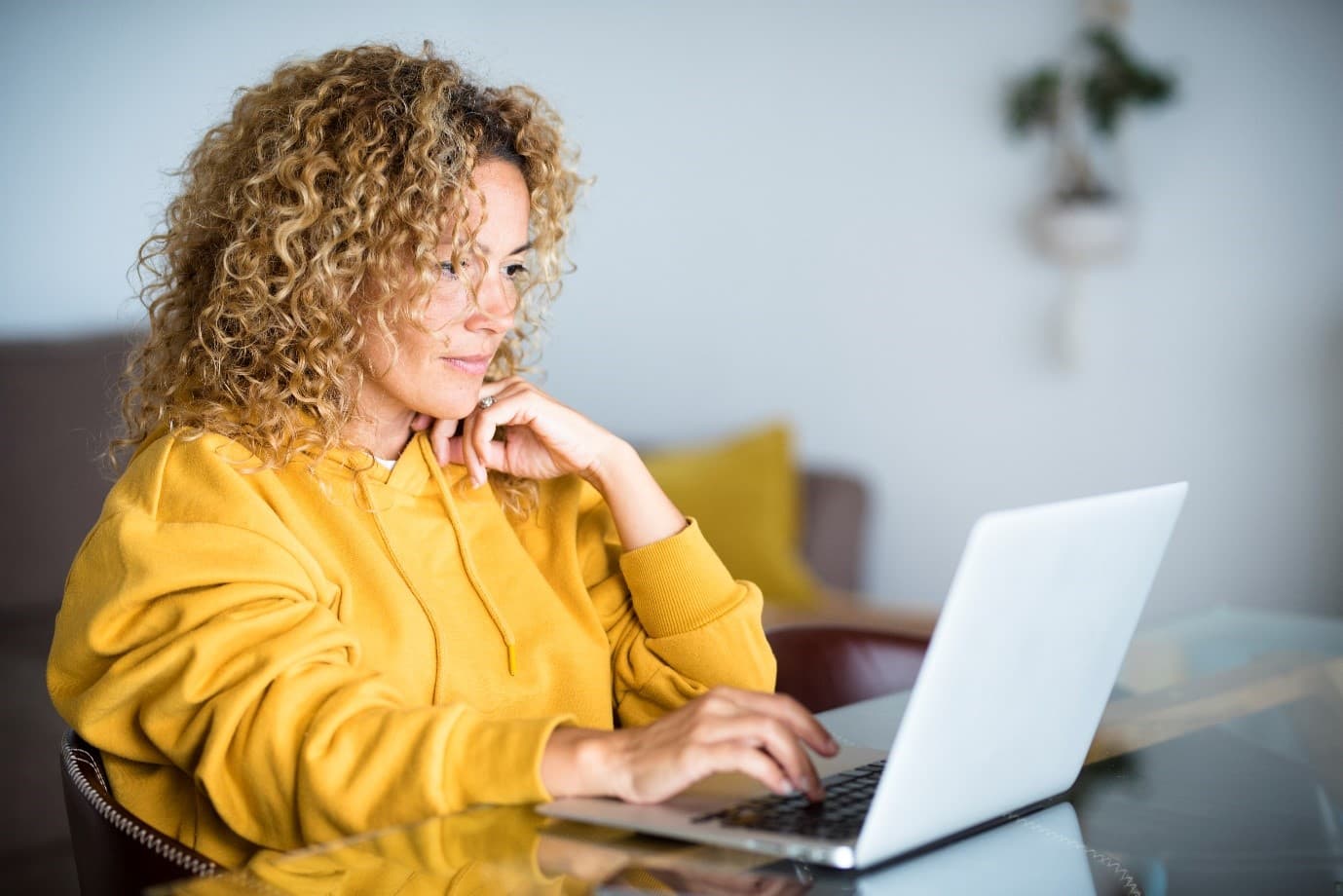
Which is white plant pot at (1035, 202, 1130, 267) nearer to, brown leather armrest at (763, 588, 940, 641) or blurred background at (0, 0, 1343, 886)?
blurred background at (0, 0, 1343, 886)

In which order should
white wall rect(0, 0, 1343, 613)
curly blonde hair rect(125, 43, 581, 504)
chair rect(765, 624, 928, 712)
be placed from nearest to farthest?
curly blonde hair rect(125, 43, 581, 504) < chair rect(765, 624, 928, 712) < white wall rect(0, 0, 1343, 613)

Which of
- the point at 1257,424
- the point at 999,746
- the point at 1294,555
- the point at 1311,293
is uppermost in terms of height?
the point at 999,746

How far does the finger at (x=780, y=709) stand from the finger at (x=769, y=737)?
0.05 ft

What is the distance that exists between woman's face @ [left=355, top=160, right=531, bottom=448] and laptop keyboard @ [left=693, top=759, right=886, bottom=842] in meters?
0.54

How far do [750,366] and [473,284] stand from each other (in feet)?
8.19

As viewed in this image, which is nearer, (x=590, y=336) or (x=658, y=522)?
(x=658, y=522)

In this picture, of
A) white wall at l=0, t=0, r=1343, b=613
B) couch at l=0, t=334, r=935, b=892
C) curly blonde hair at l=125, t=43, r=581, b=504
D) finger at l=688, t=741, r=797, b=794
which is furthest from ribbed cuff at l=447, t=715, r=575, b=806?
white wall at l=0, t=0, r=1343, b=613

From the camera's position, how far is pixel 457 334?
1.34 meters

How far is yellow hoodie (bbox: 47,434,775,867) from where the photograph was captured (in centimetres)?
102

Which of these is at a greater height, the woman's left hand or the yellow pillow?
the woman's left hand

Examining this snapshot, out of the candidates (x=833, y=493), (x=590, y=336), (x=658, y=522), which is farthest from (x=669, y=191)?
(x=658, y=522)

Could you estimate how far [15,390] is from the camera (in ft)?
8.99

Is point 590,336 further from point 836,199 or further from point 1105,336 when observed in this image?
point 1105,336

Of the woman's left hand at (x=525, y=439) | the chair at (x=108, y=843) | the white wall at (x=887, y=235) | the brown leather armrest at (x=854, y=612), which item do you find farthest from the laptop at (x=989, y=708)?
the white wall at (x=887, y=235)
